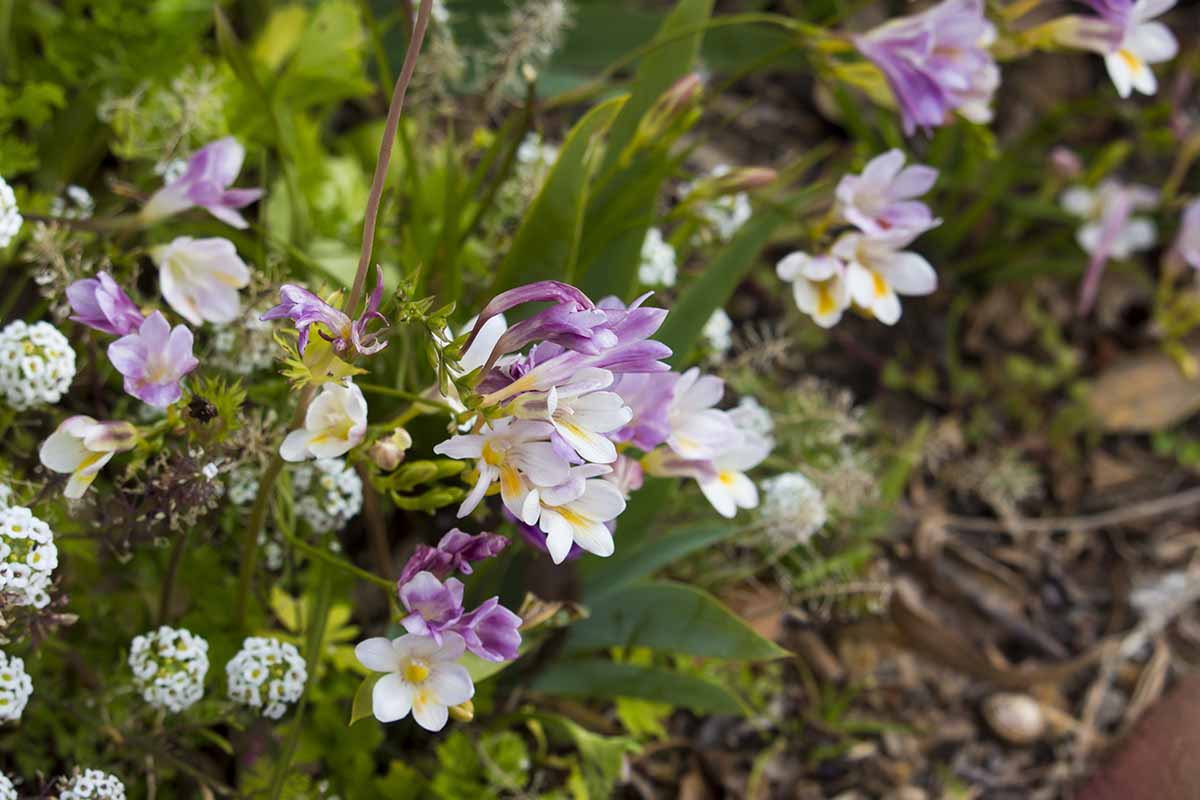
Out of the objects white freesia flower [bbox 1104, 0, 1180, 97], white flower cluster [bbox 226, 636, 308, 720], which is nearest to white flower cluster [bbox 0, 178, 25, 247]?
white flower cluster [bbox 226, 636, 308, 720]

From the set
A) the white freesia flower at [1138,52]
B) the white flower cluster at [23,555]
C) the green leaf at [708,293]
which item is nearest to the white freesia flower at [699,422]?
the green leaf at [708,293]

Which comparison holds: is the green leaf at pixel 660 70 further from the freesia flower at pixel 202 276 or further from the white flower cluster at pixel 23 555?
the white flower cluster at pixel 23 555

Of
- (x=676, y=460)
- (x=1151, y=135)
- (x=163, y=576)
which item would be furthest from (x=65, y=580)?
(x=1151, y=135)

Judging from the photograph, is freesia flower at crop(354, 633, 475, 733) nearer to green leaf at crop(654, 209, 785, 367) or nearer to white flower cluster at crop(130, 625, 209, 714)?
white flower cluster at crop(130, 625, 209, 714)

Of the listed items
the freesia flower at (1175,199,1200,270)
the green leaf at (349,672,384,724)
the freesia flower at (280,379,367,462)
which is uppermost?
the freesia flower at (280,379,367,462)

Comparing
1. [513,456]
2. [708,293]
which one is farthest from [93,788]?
[708,293]

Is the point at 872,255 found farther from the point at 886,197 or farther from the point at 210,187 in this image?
the point at 210,187
